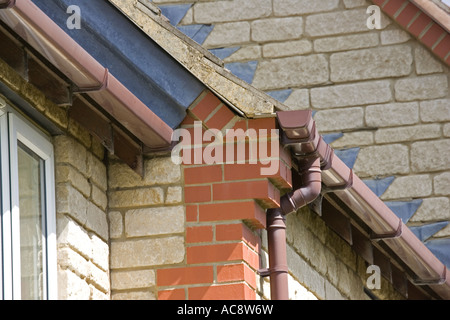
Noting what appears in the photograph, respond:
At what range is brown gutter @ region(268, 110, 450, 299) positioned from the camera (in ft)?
19.6

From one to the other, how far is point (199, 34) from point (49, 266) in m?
4.20

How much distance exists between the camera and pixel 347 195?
6.64 meters

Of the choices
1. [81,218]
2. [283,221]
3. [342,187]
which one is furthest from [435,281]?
[81,218]

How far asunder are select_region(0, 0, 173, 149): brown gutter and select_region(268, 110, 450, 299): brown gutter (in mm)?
641

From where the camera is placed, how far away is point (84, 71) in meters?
5.50

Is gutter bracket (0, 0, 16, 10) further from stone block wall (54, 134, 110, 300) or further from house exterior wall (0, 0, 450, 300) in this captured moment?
stone block wall (54, 134, 110, 300)

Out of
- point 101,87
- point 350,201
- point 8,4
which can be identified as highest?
point 8,4

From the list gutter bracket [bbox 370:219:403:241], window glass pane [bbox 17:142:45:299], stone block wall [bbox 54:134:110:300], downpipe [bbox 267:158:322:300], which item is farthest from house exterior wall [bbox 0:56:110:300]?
gutter bracket [bbox 370:219:403:241]

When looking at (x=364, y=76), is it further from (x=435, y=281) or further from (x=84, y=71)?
(x=84, y=71)

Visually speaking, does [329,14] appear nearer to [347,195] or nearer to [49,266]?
[347,195]

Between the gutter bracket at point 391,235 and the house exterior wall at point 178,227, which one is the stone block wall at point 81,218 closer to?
the house exterior wall at point 178,227

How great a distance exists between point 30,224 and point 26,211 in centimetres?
6
